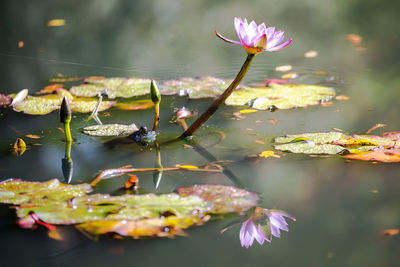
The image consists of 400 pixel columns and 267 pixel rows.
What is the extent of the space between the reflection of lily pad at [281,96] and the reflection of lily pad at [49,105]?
1.42ft

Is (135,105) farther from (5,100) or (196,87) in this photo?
(5,100)

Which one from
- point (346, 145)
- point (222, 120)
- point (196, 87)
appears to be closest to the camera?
point (346, 145)

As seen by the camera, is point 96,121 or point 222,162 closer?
point 222,162

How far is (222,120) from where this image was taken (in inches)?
49.9

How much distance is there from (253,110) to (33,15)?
2085 mm

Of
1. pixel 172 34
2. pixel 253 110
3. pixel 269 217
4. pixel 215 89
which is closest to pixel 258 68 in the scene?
pixel 215 89

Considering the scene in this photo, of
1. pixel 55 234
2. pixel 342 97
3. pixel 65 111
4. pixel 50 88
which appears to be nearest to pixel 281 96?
pixel 342 97

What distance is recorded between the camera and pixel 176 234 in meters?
0.69

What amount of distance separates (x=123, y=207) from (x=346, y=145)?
1.88 ft

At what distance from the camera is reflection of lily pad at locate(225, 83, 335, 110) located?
4.53 feet

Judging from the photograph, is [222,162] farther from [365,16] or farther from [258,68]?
[365,16]

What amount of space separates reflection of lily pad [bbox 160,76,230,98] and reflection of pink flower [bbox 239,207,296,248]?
0.76m

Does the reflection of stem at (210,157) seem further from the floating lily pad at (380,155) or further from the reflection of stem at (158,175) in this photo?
the floating lily pad at (380,155)

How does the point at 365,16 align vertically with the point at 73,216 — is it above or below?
above
